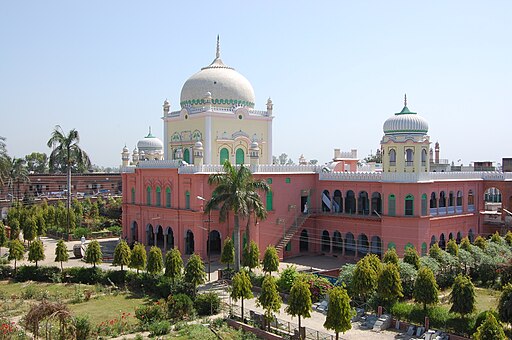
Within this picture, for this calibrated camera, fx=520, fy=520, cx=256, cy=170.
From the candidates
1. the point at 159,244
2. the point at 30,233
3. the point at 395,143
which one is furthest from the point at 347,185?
the point at 30,233

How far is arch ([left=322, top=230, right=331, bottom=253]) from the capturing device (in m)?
34.1

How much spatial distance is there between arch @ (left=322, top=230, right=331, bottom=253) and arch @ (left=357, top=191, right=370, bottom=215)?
2705mm

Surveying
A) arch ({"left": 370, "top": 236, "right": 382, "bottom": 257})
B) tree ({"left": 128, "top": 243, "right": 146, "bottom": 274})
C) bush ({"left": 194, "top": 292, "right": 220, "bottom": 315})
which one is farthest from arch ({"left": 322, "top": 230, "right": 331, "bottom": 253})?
bush ({"left": 194, "top": 292, "right": 220, "bottom": 315})

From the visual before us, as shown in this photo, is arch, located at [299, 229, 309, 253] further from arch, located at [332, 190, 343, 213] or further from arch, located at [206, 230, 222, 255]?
arch, located at [206, 230, 222, 255]

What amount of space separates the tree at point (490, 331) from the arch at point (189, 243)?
66.7ft

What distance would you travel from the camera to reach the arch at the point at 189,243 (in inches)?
1284

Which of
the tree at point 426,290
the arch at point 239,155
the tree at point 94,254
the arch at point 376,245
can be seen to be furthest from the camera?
the arch at point 239,155

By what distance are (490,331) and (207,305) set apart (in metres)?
11.1

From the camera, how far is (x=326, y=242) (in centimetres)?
3419

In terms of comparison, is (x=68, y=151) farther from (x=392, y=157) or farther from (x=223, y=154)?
(x=392, y=157)

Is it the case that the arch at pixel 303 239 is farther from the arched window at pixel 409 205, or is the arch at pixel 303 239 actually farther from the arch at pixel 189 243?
the arched window at pixel 409 205

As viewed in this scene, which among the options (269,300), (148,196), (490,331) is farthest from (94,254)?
(490,331)

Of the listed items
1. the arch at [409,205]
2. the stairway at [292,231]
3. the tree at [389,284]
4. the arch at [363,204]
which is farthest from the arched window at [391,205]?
the tree at [389,284]

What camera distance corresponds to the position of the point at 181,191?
32.3 meters
